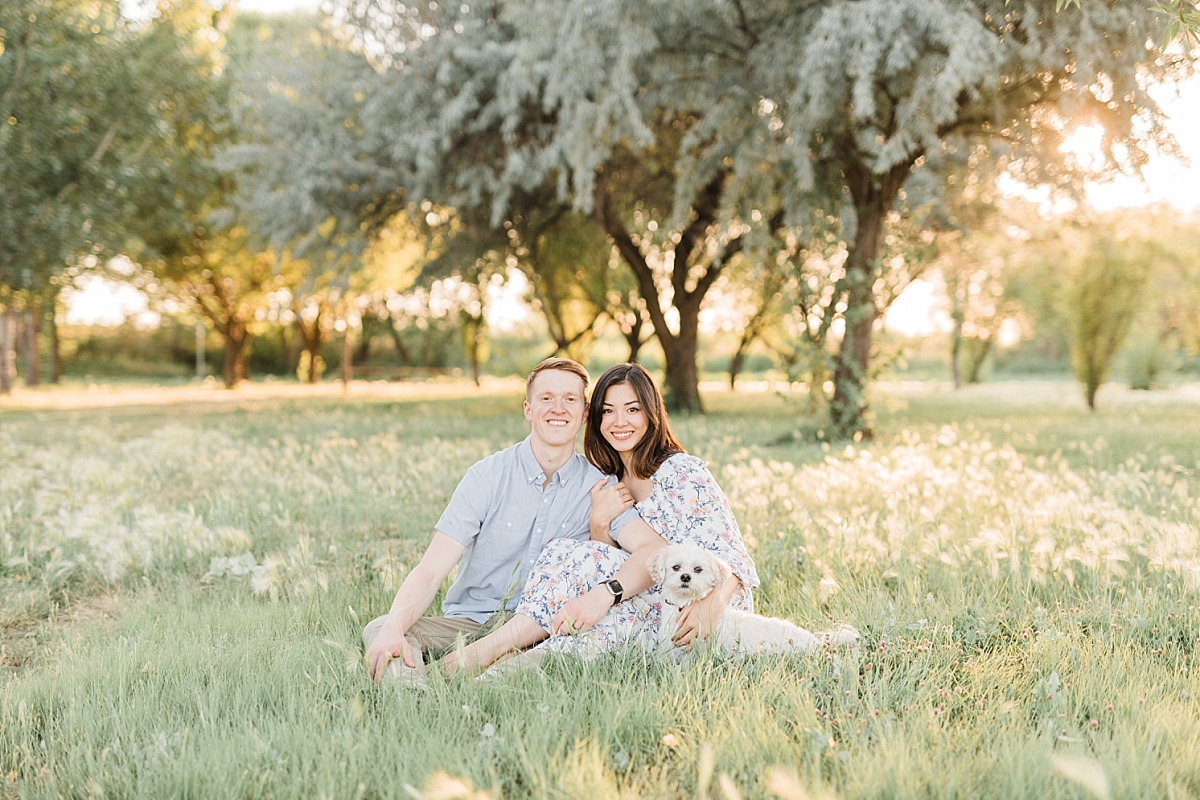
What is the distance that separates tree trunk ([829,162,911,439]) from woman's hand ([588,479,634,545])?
30.1 ft

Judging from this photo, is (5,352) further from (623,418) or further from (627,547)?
(627,547)

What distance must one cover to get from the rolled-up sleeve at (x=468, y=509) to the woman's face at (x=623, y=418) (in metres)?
0.69

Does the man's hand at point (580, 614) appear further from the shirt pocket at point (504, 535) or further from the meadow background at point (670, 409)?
the shirt pocket at point (504, 535)

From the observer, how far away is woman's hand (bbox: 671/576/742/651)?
3611 mm

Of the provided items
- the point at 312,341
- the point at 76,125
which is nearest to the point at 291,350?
the point at 312,341

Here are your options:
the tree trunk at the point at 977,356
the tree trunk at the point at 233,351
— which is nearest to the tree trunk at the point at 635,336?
the tree trunk at the point at 233,351

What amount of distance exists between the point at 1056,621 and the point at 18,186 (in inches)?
803

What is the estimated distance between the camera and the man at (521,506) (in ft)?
13.2

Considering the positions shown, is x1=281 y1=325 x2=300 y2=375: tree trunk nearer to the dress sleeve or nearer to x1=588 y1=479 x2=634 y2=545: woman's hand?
x1=588 y1=479 x2=634 y2=545: woman's hand

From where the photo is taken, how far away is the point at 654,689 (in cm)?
313

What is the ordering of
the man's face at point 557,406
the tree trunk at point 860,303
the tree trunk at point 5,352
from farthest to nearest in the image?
the tree trunk at point 5,352
the tree trunk at point 860,303
the man's face at point 557,406

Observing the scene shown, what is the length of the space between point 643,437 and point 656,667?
1236 millimetres

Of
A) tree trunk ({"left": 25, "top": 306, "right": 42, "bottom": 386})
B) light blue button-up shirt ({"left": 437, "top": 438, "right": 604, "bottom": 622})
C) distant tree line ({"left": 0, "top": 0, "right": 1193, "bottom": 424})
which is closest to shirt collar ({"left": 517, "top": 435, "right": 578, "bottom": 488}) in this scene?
light blue button-up shirt ({"left": 437, "top": 438, "right": 604, "bottom": 622})

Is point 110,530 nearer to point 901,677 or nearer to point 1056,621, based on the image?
point 901,677
